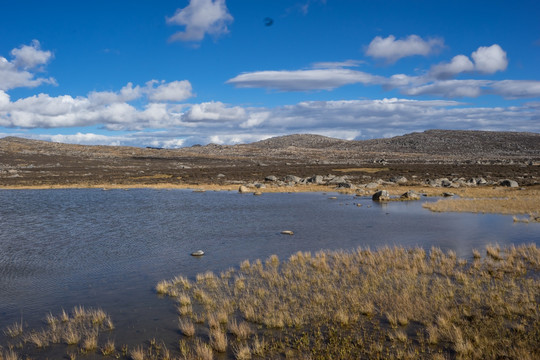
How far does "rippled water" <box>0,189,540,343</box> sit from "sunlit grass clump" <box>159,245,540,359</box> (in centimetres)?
170

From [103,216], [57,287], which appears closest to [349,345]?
[57,287]

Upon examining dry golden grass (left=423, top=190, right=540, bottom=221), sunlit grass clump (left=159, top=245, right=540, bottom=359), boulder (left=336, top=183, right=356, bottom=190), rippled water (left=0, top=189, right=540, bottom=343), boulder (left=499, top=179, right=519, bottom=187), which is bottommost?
rippled water (left=0, top=189, right=540, bottom=343)

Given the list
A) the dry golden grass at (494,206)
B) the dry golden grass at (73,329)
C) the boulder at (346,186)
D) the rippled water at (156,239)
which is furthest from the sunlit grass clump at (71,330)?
the boulder at (346,186)

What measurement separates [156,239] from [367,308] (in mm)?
17045

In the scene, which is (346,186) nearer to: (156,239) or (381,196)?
(381,196)

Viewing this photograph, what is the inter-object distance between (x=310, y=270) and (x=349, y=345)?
24.7ft

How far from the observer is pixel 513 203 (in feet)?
128

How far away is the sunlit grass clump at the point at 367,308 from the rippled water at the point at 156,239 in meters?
1.70

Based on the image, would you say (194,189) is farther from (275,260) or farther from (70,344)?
(70,344)

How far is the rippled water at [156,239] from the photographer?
587 inches

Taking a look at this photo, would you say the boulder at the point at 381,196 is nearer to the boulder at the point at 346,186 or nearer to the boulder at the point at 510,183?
the boulder at the point at 346,186

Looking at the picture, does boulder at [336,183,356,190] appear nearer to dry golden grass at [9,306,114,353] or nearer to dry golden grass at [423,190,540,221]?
dry golden grass at [423,190,540,221]

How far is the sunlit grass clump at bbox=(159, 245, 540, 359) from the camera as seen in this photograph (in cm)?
1048

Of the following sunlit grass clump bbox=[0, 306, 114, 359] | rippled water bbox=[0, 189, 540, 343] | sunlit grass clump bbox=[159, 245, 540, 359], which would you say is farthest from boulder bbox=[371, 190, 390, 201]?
sunlit grass clump bbox=[0, 306, 114, 359]
